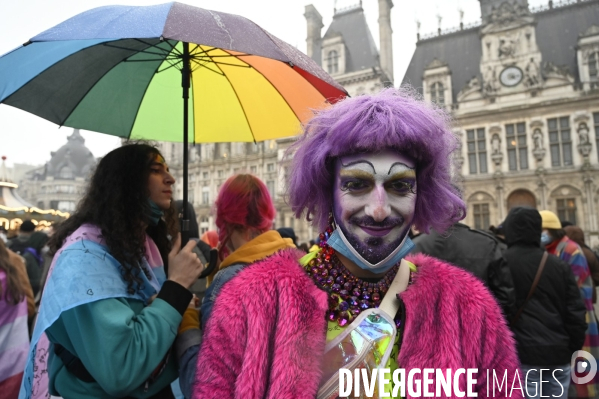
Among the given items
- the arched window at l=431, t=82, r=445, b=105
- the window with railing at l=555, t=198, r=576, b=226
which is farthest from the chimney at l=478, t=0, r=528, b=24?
the window with railing at l=555, t=198, r=576, b=226

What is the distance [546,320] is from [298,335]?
2.75 meters

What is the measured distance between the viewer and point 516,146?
70.7 feet

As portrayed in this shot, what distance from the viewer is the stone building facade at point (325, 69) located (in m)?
26.7

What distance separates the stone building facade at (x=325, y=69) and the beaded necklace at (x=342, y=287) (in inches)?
828

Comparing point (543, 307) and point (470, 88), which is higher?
point (470, 88)

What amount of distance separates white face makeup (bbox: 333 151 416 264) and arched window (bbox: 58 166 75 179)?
2680 inches

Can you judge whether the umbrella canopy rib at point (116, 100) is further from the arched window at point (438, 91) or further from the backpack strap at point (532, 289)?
the arched window at point (438, 91)

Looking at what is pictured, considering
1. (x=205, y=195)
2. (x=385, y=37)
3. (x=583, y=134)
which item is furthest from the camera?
(x=205, y=195)

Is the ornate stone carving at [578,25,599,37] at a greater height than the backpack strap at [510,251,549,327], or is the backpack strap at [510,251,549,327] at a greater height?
the ornate stone carving at [578,25,599,37]

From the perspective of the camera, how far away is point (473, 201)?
22.2 meters

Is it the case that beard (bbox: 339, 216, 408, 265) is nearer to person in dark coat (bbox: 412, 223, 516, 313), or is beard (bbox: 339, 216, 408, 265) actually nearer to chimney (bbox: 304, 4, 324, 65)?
person in dark coat (bbox: 412, 223, 516, 313)

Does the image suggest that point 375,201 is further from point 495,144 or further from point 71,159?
point 71,159

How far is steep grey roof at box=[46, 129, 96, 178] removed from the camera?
197ft

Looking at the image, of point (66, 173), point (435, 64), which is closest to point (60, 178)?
point (66, 173)
